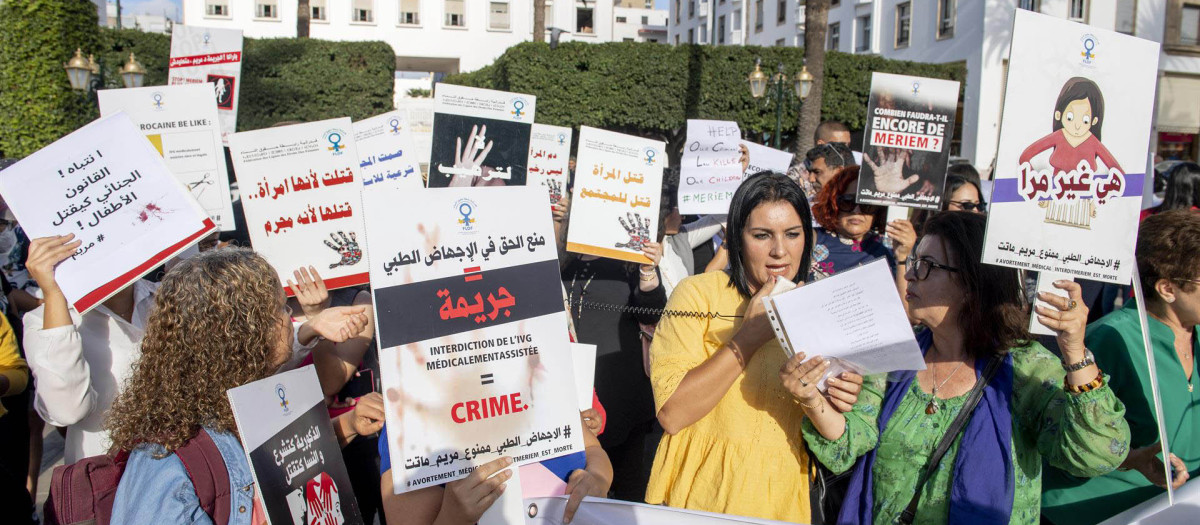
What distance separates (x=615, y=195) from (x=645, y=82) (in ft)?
60.9

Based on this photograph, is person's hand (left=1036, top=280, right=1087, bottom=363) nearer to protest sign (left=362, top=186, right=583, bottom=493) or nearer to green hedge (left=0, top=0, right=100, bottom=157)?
protest sign (left=362, top=186, right=583, bottom=493)

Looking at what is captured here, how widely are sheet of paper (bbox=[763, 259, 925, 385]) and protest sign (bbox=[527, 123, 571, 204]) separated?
3.80m

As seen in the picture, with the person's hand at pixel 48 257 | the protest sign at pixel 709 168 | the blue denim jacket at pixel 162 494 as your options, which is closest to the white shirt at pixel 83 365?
the person's hand at pixel 48 257

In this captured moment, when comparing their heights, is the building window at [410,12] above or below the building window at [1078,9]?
above

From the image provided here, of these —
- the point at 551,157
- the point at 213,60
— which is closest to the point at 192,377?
the point at 551,157

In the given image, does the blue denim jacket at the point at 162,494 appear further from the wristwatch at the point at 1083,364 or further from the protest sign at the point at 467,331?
the wristwatch at the point at 1083,364

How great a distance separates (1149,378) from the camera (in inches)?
93.3

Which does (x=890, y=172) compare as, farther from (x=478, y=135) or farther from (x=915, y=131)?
(x=478, y=135)

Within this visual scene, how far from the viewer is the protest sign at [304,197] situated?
311 centimetres

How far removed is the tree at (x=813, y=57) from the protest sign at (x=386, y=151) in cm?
1250

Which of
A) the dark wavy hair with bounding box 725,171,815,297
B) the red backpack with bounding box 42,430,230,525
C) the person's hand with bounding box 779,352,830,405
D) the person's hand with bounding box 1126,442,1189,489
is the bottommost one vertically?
the person's hand with bounding box 1126,442,1189,489

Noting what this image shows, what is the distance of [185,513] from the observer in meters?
1.78

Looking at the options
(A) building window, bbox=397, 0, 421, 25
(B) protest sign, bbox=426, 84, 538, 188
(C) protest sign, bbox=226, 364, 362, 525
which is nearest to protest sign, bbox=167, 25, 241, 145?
(B) protest sign, bbox=426, 84, 538, 188

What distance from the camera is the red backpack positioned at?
6.05 feet
